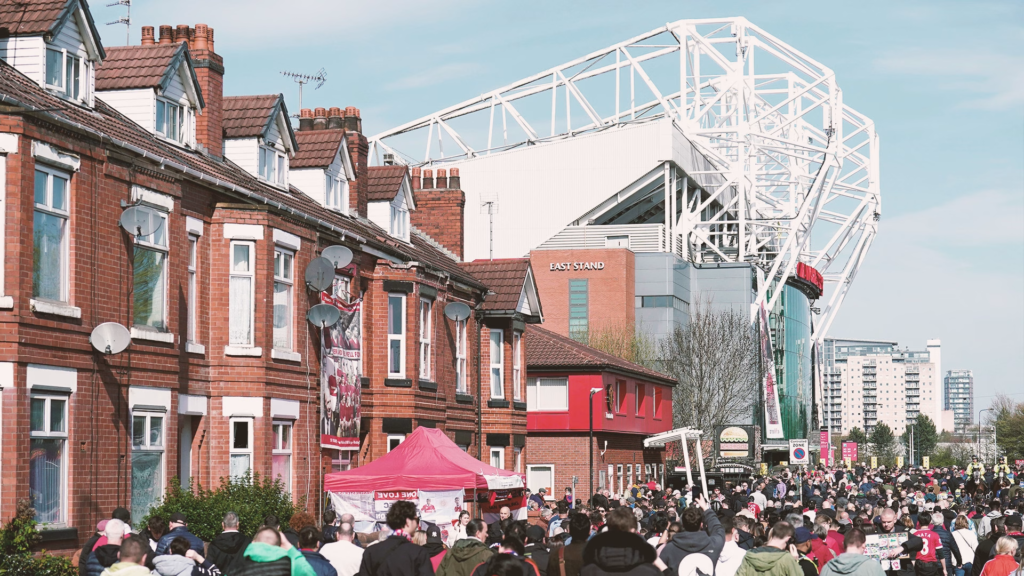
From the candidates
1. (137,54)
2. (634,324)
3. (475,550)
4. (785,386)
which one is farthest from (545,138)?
(475,550)

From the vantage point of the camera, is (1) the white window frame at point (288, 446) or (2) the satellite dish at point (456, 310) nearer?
(1) the white window frame at point (288, 446)

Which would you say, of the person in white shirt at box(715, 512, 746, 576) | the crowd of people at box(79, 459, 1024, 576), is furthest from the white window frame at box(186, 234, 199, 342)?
the person in white shirt at box(715, 512, 746, 576)

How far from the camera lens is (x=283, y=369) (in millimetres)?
22125

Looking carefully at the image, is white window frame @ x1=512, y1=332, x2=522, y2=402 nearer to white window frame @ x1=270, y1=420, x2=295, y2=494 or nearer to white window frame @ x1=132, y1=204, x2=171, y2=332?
white window frame @ x1=270, y1=420, x2=295, y2=494

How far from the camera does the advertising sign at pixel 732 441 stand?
197 feet

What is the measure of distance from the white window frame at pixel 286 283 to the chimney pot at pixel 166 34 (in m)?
5.67

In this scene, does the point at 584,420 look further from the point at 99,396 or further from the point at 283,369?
the point at 99,396

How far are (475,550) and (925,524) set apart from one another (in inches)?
282

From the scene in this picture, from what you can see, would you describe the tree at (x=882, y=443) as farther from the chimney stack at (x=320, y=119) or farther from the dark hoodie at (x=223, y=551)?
the dark hoodie at (x=223, y=551)

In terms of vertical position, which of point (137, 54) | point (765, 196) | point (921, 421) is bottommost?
point (921, 421)

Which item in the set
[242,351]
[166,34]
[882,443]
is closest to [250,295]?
[242,351]

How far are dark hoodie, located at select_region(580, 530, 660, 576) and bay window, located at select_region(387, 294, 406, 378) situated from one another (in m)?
18.7

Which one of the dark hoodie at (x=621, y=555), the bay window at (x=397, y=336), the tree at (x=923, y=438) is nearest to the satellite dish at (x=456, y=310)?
the bay window at (x=397, y=336)

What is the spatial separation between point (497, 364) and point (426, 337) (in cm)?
591
